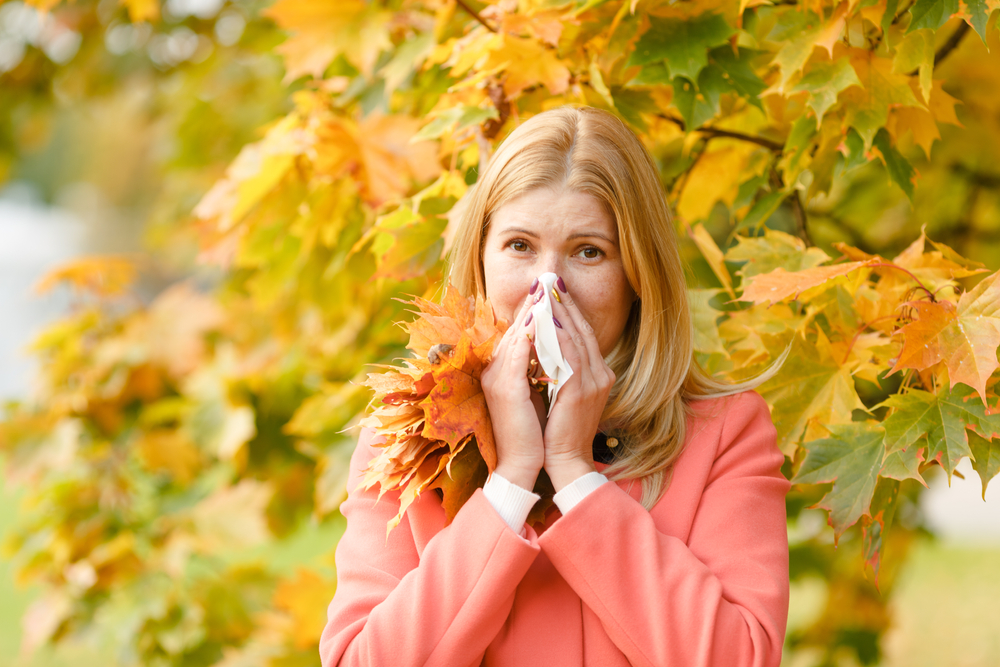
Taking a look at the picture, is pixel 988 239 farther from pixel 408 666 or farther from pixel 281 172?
pixel 408 666

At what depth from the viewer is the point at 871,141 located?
1.86 m

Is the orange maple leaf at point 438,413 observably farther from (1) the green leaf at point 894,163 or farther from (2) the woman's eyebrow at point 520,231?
(1) the green leaf at point 894,163

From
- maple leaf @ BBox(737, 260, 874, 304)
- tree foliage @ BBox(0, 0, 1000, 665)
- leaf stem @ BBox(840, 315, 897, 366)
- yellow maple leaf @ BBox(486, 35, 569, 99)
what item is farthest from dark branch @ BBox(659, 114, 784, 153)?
leaf stem @ BBox(840, 315, 897, 366)

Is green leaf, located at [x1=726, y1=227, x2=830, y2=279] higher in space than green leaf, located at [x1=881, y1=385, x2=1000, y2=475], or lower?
higher

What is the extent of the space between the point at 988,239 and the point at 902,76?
1999mm

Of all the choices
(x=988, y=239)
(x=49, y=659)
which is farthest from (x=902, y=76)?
(x=49, y=659)

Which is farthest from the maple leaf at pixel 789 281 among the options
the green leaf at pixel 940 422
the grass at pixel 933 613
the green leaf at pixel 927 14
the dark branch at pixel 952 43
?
the grass at pixel 933 613

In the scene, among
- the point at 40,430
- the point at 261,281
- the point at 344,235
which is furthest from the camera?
the point at 40,430

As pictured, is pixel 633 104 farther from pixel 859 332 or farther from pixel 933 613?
pixel 933 613

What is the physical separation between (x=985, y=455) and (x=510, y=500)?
925mm

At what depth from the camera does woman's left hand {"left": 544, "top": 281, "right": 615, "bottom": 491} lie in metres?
1.43

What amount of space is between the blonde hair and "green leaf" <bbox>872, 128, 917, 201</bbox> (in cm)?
63

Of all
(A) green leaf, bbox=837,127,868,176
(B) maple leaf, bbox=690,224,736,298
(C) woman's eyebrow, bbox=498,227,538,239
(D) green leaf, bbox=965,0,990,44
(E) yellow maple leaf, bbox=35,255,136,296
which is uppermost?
(D) green leaf, bbox=965,0,990,44

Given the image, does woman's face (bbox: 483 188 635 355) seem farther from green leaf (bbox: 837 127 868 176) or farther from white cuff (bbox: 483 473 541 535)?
green leaf (bbox: 837 127 868 176)
